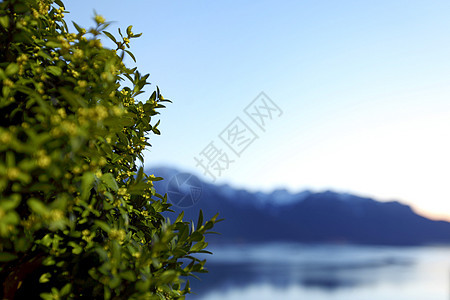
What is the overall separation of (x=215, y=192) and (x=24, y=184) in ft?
371

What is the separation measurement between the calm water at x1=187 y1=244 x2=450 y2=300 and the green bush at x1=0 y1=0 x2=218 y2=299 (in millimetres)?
37252

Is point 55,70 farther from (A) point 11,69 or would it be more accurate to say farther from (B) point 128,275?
(B) point 128,275

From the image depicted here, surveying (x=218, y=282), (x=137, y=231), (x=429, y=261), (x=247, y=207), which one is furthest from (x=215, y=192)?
(x=137, y=231)

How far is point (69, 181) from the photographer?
6.52ft

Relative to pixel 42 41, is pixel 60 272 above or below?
below

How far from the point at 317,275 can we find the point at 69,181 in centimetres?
7958

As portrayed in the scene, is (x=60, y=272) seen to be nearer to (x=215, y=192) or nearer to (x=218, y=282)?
(x=218, y=282)

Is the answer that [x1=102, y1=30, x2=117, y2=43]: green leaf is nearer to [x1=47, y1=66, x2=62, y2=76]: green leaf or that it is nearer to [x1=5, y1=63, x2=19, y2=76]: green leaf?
[x1=47, y1=66, x2=62, y2=76]: green leaf

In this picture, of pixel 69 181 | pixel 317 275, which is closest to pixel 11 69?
pixel 69 181

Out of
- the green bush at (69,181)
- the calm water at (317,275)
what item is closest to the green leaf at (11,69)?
the green bush at (69,181)

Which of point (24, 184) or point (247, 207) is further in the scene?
point (247, 207)

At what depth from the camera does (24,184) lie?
1.79 m

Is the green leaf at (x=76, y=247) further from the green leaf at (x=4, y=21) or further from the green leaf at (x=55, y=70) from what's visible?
the green leaf at (x=4, y=21)

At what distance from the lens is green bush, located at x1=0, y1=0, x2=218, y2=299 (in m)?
1.81
